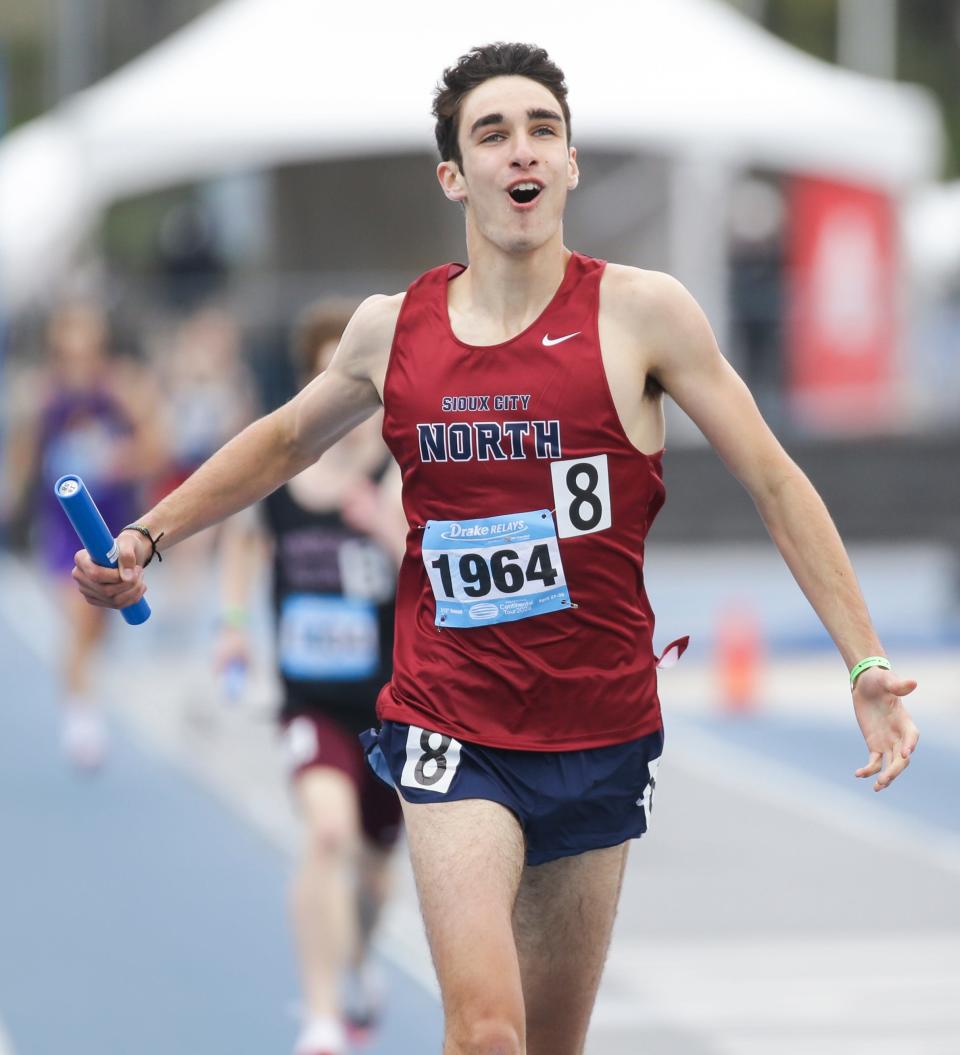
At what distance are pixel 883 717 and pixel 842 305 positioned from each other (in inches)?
929

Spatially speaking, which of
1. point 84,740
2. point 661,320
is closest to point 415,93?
point 84,740

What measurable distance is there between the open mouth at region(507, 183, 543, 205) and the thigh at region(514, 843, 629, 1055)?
1.28m

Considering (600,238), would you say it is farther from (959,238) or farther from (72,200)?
(959,238)

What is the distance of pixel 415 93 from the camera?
25094 mm

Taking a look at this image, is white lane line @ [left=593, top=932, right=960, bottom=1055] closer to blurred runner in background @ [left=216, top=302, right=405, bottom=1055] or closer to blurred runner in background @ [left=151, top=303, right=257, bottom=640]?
blurred runner in background @ [left=216, top=302, right=405, bottom=1055]

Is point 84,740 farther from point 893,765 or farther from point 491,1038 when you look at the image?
point 893,765

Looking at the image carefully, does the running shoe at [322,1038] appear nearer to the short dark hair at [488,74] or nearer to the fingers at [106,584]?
the fingers at [106,584]

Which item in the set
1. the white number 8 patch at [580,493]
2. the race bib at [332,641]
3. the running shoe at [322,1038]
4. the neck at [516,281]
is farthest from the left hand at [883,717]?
the race bib at [332,641]

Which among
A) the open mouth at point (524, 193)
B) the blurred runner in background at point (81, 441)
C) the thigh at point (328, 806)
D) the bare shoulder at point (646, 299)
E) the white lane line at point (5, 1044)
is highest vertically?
the blurred runner in background at point (81, 441)

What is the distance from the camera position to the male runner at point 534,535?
4.61m

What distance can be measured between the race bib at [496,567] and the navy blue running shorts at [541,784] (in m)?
0.26

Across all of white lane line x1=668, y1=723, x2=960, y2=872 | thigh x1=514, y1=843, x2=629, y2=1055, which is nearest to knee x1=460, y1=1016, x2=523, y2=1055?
thigh x1=514, y1=843, x2=629, y2=1055

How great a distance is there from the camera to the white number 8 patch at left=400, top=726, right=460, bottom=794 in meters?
4.68

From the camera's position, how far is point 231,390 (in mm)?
18062
